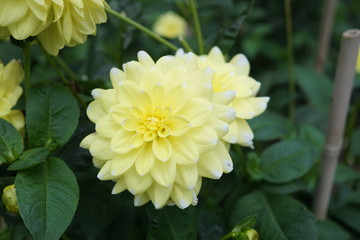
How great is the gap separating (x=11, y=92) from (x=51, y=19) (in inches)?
8.0

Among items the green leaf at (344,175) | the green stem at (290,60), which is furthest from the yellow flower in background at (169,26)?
the green leaf at (344,175)

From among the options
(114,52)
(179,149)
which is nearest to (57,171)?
(179,149)

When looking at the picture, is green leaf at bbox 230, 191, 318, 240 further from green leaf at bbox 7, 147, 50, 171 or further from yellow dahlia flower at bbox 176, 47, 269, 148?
green leaf at bbox 7, 147, 50, 171

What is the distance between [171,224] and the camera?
2.92 ft

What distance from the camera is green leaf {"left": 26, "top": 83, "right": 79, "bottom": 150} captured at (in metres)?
0.84

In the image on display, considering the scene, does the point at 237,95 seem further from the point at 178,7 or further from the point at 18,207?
the point at 178,7

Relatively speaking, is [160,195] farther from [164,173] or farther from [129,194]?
[129,194]

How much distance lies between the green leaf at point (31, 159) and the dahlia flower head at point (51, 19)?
17cm

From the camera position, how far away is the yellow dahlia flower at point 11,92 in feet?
2.87

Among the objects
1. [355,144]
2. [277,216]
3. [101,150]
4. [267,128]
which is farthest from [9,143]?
[355,144]

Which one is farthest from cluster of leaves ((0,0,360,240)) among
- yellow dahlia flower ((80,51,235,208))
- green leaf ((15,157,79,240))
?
yellow dahlia flower ((80,51,235,208))

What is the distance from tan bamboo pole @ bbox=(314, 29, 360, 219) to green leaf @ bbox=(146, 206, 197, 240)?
0.41 m

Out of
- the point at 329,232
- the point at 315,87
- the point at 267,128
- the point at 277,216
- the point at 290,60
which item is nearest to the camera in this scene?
the point at 277,216

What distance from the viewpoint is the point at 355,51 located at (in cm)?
100
